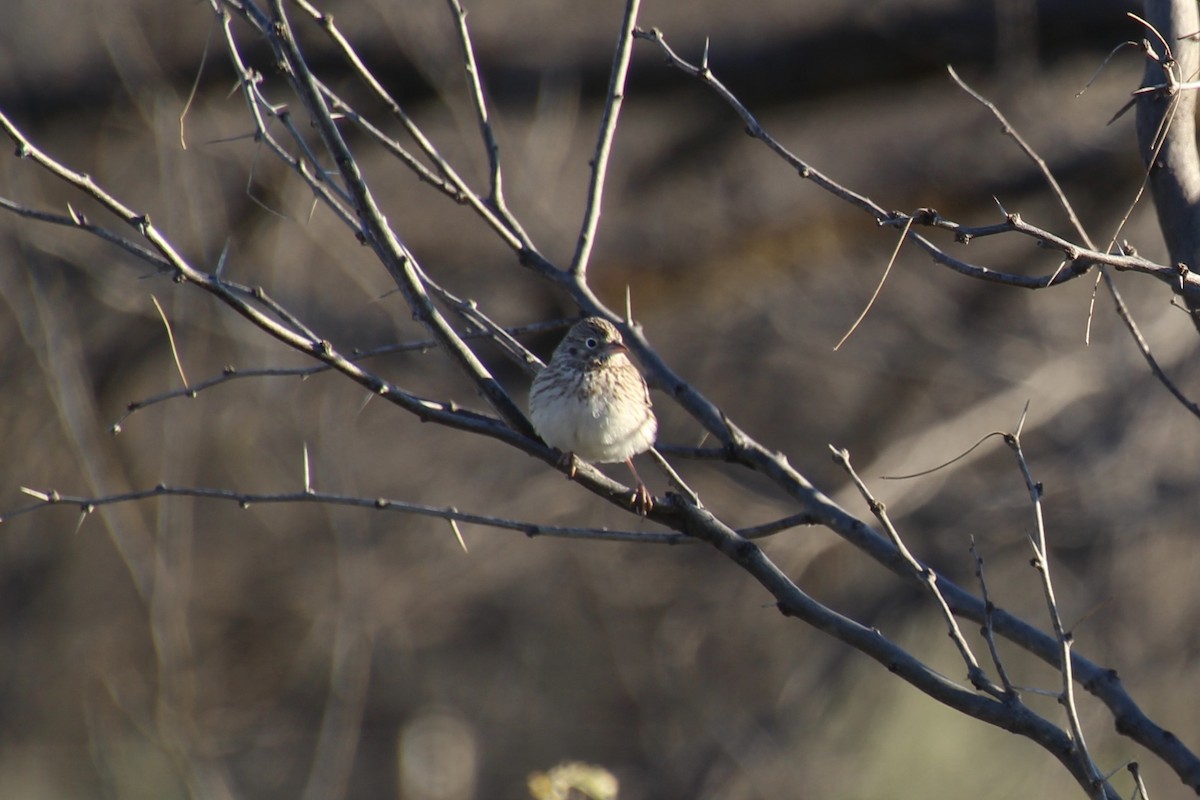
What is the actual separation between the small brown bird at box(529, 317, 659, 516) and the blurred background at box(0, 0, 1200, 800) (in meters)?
4.00

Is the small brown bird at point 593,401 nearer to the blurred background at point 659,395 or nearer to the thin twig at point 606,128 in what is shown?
the thin twig at point 606,128

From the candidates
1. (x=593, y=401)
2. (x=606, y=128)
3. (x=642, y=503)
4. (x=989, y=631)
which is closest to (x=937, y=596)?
(x=989, y=631)

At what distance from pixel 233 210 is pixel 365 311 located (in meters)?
1.60

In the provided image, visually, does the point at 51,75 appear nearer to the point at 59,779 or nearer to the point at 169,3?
the point at 169,3

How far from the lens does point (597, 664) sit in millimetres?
12828

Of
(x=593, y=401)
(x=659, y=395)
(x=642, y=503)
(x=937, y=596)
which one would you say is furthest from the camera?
(x=659, y=395)

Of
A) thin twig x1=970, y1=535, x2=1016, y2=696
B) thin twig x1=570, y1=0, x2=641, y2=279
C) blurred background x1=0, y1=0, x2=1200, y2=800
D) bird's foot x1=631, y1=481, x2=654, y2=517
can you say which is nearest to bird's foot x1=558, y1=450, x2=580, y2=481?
bird's foot x1=631, y1=481, x2=654, y2=517

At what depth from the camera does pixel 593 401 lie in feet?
12.6

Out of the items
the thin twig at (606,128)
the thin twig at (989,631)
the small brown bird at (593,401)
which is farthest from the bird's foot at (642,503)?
the thin twig at (989,631)

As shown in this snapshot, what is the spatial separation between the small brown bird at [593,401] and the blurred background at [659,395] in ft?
13.1

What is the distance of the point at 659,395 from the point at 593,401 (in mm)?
5940

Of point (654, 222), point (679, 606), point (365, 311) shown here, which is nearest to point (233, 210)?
point (365, 311)

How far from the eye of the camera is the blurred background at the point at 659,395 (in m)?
8.55

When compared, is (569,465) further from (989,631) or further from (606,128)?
(989,631)
